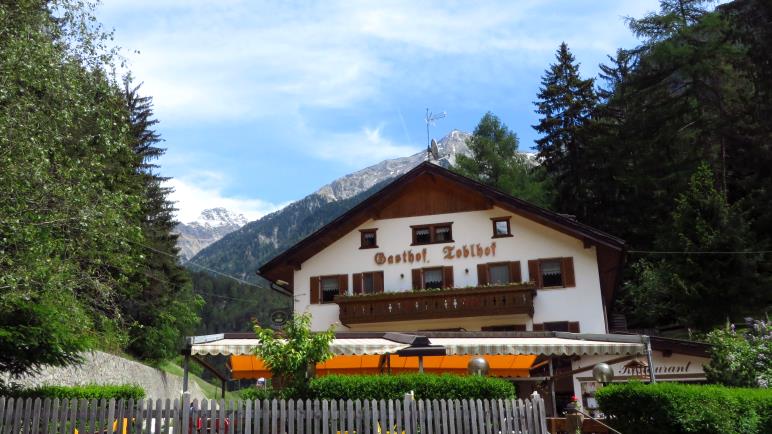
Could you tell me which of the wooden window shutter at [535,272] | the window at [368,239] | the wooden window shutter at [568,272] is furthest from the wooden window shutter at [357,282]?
the wooden window shutter at [568,272]

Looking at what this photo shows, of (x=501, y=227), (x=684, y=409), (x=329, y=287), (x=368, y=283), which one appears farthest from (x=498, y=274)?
(x=684, y=409)

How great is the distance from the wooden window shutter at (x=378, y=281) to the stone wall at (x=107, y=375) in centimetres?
994

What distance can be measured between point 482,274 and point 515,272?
1.34 m

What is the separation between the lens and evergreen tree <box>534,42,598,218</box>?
46719mm

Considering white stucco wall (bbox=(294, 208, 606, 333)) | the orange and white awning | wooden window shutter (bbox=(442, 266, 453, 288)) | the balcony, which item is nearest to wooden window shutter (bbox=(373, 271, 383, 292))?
white stucco wall (bbox=(294, 208, 606, 333))

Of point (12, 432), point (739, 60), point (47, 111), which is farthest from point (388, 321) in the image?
point (739, 60)

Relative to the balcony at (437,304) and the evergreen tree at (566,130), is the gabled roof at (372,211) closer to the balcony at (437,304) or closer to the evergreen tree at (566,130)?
the balcony at (437,304)

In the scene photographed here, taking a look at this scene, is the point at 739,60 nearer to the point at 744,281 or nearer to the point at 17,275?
the point at 744,281

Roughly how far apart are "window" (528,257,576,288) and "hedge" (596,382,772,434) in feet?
47.9

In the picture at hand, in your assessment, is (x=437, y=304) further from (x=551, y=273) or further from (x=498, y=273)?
(x=551, y=273)

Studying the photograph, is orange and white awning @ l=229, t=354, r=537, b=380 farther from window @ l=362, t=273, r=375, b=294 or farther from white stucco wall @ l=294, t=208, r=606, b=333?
window @ l=362, t=273, r=375, b=294

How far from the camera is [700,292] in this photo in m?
28.7

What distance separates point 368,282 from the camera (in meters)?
29.9

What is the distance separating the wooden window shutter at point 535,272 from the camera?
27.8 metres
